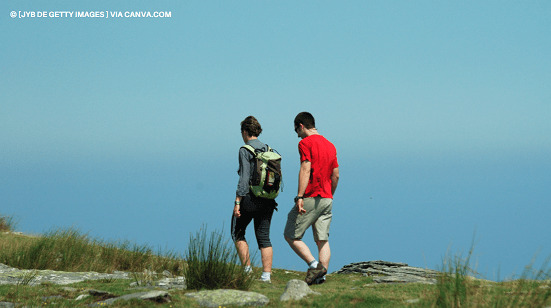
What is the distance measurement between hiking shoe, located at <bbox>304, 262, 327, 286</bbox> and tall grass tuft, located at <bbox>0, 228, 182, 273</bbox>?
422 cm

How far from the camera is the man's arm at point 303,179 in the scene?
7078 mm

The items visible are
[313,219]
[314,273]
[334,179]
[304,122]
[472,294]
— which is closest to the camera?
[472,294]

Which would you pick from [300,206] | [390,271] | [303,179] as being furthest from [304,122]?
[390,271]

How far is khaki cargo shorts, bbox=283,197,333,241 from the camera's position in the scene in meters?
7.26

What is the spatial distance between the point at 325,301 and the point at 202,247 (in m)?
1.82

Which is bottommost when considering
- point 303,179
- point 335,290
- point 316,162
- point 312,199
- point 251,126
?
point 335,290

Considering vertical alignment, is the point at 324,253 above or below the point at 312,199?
below

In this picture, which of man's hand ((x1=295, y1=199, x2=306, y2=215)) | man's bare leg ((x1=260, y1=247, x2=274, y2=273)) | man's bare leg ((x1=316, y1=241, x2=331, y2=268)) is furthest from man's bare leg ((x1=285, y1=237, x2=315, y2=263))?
man's hand ((x1=295, y1=199, x2=306, y2=215))

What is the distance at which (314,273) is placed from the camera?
23.7 feet

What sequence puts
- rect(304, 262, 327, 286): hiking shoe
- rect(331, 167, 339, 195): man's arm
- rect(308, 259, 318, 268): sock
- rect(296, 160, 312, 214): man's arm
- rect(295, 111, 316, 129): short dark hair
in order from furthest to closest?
rect(331, 167, 339, 195): man's arm
rect(295, 111, 316, 129): short dark hair
rect(308, 259, 318, 268): sock
rect(304, 262, 327, 286): hiking shoe
rect(296, 160, 312, 214): man's arm

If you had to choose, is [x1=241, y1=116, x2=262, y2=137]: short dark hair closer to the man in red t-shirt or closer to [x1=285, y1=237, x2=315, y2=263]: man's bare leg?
the man in red t-shirt

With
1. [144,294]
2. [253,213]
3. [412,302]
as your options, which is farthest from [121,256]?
[412,302]

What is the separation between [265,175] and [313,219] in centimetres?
104

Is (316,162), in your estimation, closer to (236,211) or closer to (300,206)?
(300,206)
